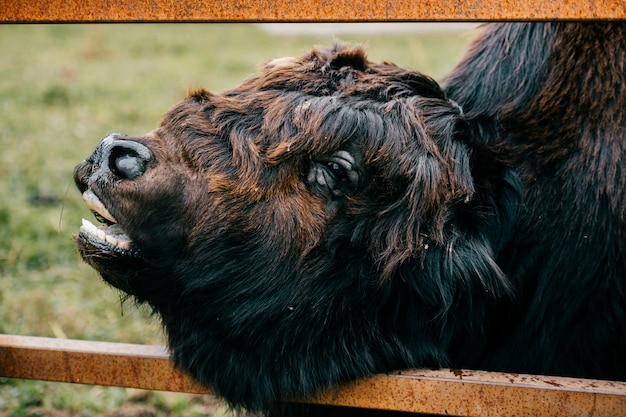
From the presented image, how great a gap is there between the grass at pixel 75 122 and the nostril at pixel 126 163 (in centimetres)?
57

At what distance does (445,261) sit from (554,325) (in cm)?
48

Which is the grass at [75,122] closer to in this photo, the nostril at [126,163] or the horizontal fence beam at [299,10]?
the nostril at [126,163]

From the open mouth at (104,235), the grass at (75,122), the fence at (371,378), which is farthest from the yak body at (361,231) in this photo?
the grass at (75,122)

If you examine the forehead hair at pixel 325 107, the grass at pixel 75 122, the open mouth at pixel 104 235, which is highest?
the forehead hair at pixel 325 107

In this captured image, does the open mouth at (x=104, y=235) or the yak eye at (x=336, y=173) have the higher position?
the yak eye at (x=336, y=173)

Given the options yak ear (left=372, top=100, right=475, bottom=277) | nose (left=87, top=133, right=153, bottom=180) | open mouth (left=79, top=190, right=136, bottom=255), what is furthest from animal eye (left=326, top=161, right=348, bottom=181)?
open mouth (left=79, top=190, right=136, bottom=255)

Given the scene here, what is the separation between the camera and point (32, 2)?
6.98 feet

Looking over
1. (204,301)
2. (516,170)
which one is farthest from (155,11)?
(516,170)

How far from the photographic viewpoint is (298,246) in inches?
95.5

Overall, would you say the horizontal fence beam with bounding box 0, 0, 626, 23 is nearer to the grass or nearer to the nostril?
the nostril

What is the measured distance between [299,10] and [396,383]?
1166 mm

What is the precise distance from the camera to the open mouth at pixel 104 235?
233 cm

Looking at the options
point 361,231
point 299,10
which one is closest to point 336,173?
point 361,231

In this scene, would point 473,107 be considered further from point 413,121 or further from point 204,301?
point 204,301
